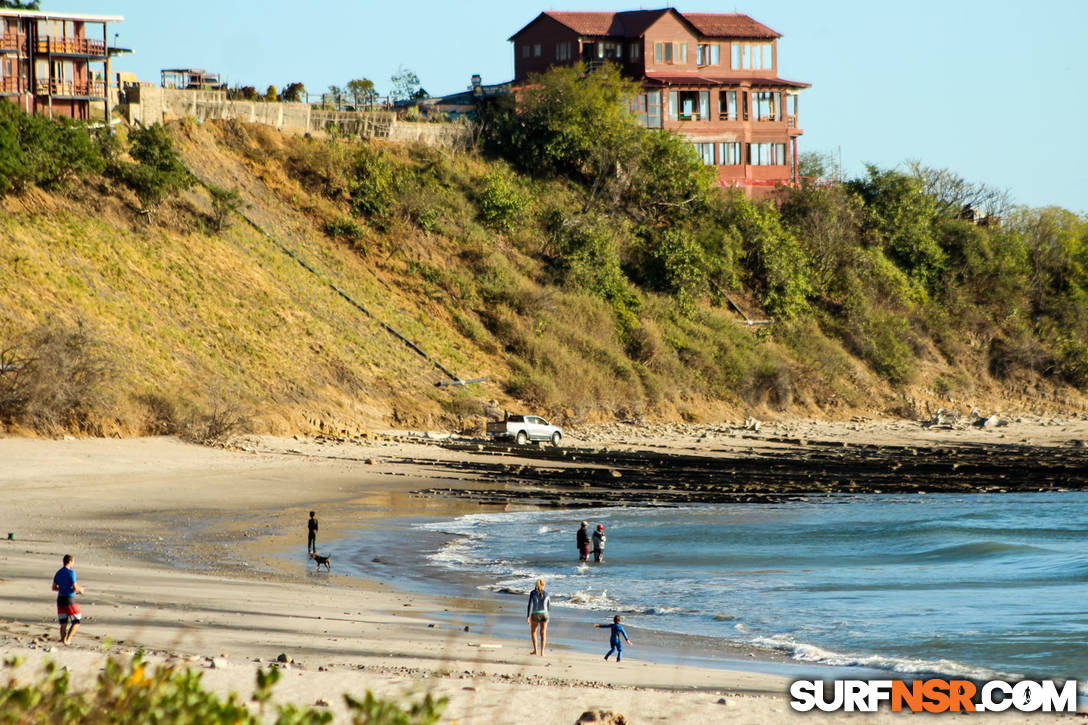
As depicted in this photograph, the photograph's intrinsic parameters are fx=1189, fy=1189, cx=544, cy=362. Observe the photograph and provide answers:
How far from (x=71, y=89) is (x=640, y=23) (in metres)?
33.8

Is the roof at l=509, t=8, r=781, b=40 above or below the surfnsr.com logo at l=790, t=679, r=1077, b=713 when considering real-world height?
above

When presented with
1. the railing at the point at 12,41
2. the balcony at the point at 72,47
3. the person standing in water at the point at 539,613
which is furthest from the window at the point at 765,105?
the person standing in water at the point at 539,613

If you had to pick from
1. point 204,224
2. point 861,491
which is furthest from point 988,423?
point 204,224

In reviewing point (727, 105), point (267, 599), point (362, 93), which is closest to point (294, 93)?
point (362, 93)

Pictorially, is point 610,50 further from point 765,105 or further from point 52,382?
point 52,382

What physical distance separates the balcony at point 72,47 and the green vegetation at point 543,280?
5973mm

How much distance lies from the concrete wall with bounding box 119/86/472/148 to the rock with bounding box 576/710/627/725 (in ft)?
151

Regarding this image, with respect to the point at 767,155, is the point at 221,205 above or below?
below

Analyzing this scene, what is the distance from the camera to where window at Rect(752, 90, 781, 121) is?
7381cm

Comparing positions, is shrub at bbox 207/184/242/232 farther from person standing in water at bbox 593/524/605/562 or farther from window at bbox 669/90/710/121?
window at bbox 669/90/710/121

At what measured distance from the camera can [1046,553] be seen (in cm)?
2888

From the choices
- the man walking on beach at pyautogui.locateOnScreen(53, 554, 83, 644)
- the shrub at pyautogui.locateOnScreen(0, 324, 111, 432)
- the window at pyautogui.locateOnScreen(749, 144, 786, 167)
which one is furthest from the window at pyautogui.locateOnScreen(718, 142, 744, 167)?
the man walking on beach at pyautogui.locateOnScreen(53, 554, 83, 644)

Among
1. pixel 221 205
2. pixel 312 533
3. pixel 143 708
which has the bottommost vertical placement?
pixel 312 533

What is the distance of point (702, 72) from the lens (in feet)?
238
